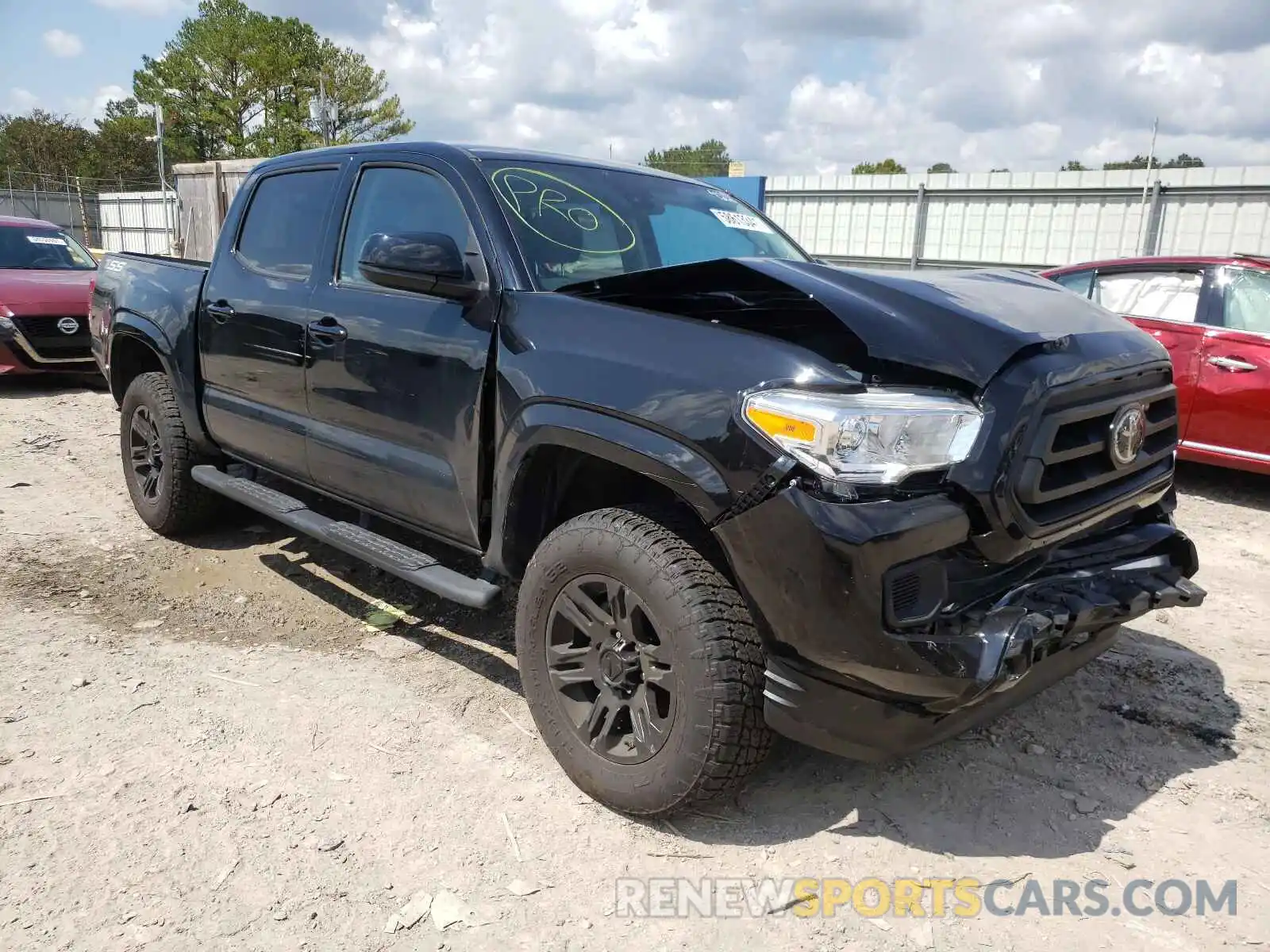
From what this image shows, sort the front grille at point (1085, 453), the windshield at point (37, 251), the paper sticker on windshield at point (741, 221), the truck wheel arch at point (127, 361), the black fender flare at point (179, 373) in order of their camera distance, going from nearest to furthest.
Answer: the front grille at point (1085, 453), the paper sticker on windshield at point (741, 221), the black fender flare at point (179, 373), the truck wheel arch at point (127, 361), the windshield at point (37, 251)

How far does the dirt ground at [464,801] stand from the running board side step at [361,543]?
0.50 m

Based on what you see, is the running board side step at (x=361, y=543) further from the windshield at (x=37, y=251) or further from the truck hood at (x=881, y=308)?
the windshield at (x=37, y=251)

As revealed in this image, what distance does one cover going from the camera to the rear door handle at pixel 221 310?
13.7 feet

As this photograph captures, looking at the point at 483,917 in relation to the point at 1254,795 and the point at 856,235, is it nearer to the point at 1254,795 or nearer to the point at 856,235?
the point at 1254,795

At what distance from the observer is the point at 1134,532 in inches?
110

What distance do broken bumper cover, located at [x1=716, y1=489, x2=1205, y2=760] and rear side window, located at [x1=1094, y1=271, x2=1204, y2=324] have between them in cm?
457

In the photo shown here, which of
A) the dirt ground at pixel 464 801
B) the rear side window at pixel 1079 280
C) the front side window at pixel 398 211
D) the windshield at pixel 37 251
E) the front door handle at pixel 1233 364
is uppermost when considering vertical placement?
the front side window at pixel 398 211

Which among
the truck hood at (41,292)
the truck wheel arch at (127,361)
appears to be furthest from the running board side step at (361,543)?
the truck hood at (41,292)

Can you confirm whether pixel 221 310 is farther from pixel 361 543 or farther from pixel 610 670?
pixel 610 670

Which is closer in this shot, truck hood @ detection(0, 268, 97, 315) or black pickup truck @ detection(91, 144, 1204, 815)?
black pickup truck @ detection(91, 144, 1204, 815)

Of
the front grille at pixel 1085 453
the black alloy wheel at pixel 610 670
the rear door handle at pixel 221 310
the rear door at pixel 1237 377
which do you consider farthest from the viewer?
the rear door at pixel 1237 377

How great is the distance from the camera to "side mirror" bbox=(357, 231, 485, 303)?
2.86 m

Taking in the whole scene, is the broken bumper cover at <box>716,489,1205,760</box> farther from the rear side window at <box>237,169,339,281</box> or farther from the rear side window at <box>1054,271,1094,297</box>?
the rear side window at <box>1054,271,1094,297</box>

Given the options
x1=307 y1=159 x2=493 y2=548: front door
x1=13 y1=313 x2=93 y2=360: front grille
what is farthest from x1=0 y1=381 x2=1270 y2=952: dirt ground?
x1=13 y1=313 x2=93 y2=360: front grille
